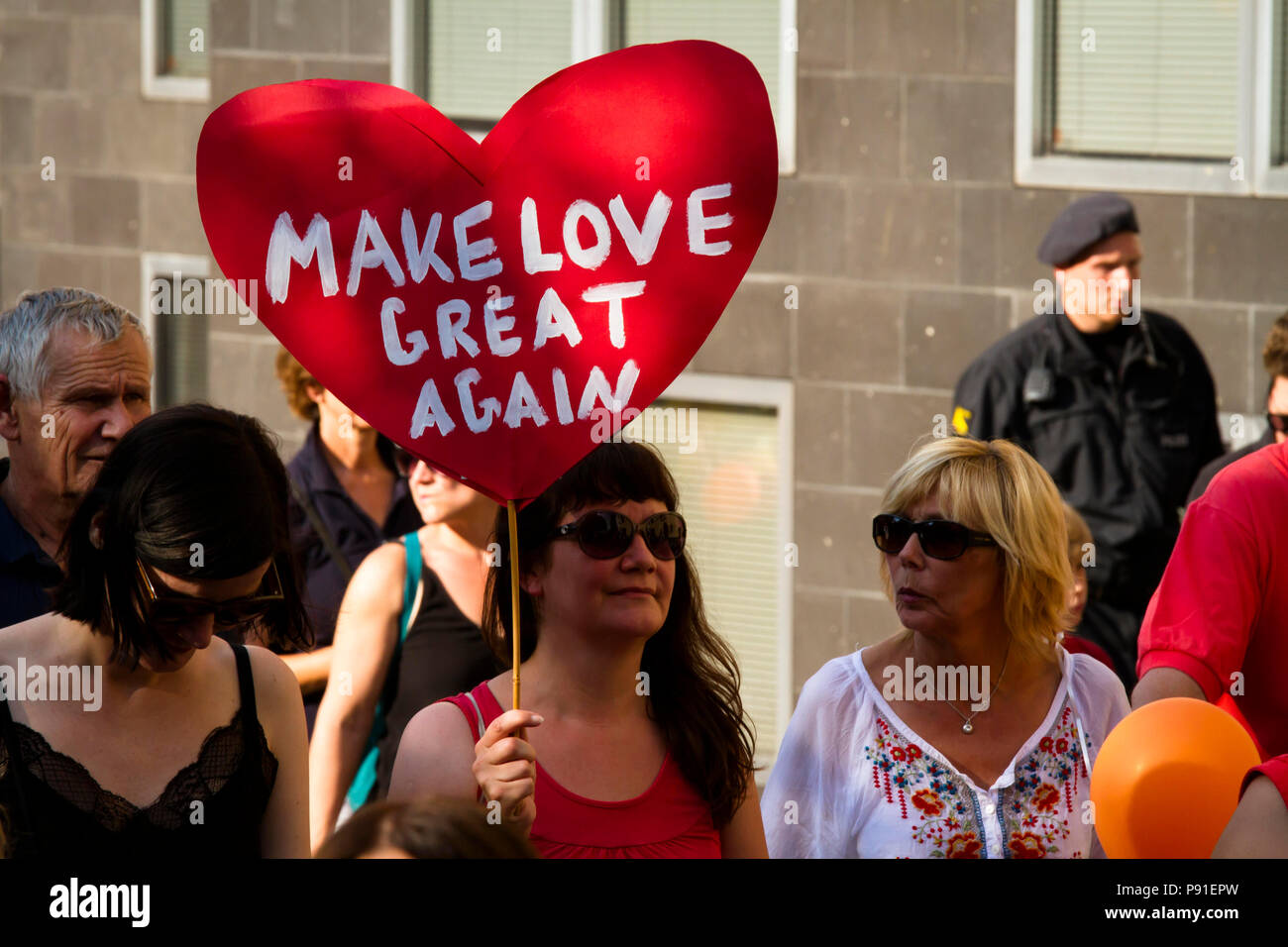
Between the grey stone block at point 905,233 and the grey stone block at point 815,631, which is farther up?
the grey stone block at point 905,233

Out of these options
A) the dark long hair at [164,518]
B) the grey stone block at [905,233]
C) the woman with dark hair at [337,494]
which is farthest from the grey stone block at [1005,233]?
the dark long hair at [164,518]

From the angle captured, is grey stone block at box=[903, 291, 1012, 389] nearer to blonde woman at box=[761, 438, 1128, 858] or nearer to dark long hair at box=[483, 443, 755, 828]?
blonde woman at box=[761, 438, 1128, 858]

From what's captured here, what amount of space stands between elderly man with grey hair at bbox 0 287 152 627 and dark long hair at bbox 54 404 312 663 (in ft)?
1.75

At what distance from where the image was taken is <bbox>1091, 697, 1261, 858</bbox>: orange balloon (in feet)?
9.52

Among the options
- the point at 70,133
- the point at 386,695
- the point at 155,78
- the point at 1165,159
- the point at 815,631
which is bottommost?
the point at 815,631

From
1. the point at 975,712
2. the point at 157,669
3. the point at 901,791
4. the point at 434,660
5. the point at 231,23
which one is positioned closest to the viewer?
the point at 157,669

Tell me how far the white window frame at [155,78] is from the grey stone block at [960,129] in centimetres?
530

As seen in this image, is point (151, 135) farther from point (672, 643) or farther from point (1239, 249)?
point (672, 643)

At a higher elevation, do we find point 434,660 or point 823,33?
point 823,33

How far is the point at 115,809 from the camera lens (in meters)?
2.62

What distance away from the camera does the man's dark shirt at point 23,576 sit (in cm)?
319

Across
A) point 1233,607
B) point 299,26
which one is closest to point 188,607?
point 1233,607

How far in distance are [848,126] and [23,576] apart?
4.73 meters

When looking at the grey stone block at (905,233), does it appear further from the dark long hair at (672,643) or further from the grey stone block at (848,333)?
the dark long hair at (672,643)
